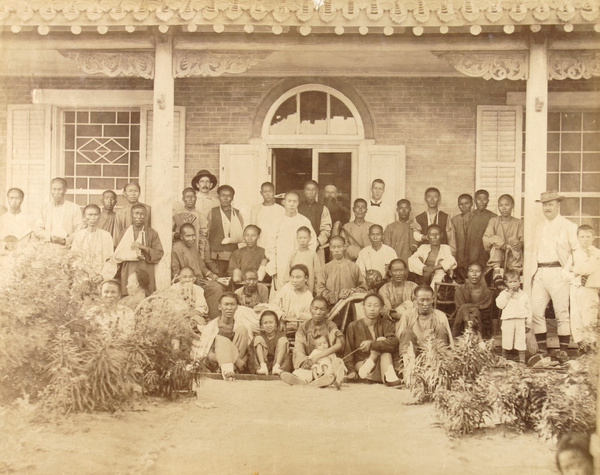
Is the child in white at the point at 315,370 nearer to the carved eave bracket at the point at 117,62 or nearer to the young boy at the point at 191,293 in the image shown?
the young boy at the point at 191,293

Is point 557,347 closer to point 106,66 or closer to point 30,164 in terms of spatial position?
point 106,66

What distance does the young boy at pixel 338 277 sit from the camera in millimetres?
8445

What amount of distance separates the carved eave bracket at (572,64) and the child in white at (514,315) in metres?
2.18

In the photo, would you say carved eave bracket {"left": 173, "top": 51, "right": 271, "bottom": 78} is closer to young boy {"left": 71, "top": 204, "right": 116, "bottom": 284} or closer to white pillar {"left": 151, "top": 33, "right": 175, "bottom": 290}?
white pillar {"left": 151, "top": 33, "right": 175, "bottom": 290}

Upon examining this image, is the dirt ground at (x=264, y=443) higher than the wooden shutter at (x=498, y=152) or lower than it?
lower

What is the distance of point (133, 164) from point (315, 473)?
18.4 ft

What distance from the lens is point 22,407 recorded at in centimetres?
691

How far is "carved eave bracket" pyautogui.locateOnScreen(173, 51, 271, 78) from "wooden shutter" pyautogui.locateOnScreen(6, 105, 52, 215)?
122 inches

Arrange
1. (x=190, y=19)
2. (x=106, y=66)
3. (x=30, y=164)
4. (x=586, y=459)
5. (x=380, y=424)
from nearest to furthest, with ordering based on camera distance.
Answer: (x=586, y=459), (x=380, y=424), (x=190, y=19), (x=106, y=66), (x=30, y=164)

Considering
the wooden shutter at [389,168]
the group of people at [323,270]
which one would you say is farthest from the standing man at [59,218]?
the wooden shutter at [389,168]

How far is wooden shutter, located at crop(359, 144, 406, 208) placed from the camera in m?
10.4

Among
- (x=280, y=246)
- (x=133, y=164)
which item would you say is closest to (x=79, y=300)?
(x=280, y=246)

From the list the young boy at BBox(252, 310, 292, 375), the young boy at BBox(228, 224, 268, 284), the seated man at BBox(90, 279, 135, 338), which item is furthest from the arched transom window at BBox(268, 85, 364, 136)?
the seated man at BBox(90, 279, 135, 338)

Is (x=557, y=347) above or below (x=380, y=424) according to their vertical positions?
above
